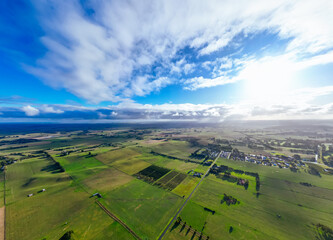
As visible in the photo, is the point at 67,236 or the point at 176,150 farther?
the point at 176,150

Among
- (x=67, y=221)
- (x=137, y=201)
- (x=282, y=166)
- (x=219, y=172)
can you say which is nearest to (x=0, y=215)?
(x=67, y=221)

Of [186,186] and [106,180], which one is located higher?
[106,180]

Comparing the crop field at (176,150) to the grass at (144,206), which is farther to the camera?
the crop field at (176,150)

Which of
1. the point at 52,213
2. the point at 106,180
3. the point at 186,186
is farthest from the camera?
the point at 106,180

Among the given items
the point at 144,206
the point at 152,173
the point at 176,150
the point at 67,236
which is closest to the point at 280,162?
the point at 176,150

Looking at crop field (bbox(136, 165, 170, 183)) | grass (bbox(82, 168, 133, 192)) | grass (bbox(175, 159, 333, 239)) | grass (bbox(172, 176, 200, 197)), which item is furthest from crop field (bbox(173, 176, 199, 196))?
grass (bbox(82, 168, 133, 192))

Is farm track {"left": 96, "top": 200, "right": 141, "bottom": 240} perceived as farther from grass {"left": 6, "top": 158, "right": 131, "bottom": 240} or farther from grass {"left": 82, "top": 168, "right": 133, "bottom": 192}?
grass {"left": 82, "top": 168, "right": 133, "bottom": 192}

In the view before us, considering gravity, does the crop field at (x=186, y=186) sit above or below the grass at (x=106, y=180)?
below

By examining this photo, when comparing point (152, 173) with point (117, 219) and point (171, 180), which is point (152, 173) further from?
point (117, 219)

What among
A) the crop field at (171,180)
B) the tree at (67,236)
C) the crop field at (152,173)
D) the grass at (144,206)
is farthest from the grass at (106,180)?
the tree at (67,236)

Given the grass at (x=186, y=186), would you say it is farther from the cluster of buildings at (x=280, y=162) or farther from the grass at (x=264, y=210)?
the cluster of buildings at (x=280, y=162)

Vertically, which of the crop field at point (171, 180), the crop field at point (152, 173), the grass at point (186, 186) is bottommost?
the grass at point (186, 186)
